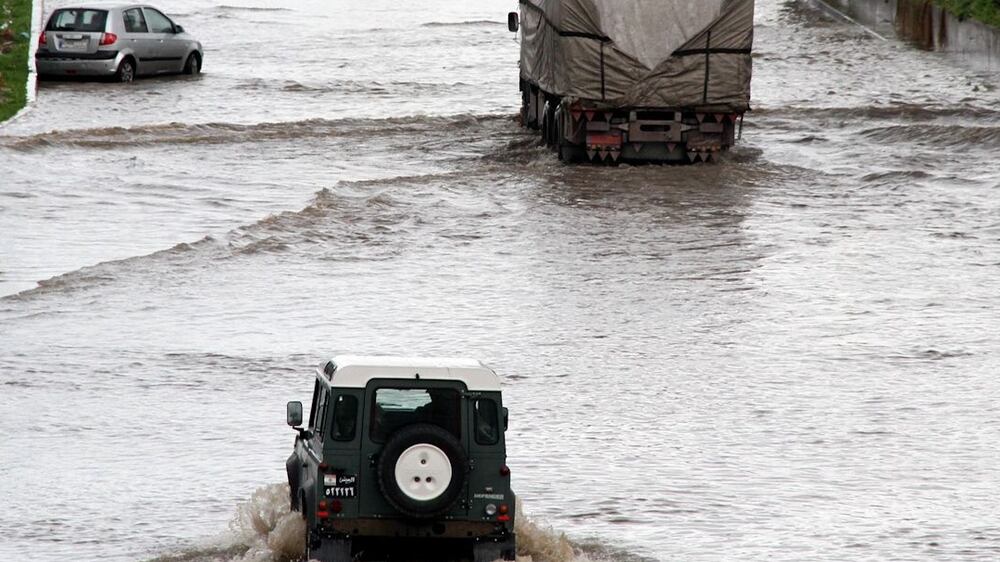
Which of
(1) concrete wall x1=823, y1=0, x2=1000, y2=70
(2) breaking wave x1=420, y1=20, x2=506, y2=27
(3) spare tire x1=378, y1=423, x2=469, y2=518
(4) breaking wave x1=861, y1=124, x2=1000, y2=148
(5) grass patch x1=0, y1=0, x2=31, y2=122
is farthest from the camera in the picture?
(2) breaking wave x1=420, y1=20, x2=506, y2=27

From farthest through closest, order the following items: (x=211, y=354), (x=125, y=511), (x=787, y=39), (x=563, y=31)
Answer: (x=787, y=39)
(x=563, y=31)
(x=211, y=354)
(x=125, y=511)

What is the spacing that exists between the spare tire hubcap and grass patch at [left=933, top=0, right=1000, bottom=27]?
99.5 feet

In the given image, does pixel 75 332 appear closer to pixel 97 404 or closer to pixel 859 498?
pixel 97 404

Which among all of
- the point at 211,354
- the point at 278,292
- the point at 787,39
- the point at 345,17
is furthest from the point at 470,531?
the point at 345,17

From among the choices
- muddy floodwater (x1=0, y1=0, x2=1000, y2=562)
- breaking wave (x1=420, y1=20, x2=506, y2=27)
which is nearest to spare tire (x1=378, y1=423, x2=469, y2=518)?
muddy floodwater (x1=0, y1=0, x2=1000, y2=562)

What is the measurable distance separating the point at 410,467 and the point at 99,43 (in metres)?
27.0

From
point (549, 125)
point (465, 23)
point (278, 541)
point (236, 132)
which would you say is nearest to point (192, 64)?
point (236, 132)

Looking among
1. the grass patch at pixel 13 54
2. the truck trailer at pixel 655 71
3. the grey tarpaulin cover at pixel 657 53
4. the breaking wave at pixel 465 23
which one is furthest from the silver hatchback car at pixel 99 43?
the breaking wave at pixel 465 23

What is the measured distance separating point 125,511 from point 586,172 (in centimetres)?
1613

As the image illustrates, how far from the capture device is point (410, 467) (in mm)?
9477

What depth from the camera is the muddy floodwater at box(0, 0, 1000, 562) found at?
484 inches

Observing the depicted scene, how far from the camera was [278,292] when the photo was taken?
1948 centimetres

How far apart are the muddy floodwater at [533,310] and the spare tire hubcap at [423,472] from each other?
4.63 ft

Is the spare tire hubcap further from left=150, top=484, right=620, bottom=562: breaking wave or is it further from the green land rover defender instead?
left=150, top=484, right=620, bottom=562: breaking wave
